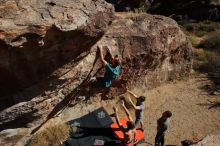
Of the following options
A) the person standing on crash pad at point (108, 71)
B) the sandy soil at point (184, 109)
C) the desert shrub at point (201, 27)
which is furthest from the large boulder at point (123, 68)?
the desert shrub at point (201, 27)

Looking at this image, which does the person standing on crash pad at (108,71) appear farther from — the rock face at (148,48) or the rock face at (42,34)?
the rock face at (42,34)

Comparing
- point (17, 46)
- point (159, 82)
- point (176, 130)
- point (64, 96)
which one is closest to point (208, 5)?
point (159, 82)

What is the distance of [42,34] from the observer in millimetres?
9367

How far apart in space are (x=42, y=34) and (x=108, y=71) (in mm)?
2526

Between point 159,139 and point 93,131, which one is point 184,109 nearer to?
point 159,139

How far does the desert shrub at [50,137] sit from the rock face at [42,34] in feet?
5.78

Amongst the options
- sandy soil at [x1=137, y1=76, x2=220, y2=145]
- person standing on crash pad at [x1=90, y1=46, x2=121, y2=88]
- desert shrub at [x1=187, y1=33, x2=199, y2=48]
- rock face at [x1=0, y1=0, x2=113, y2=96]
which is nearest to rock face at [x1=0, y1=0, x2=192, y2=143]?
rock face at [x1=0, y1=0, x2=113, y2=96]

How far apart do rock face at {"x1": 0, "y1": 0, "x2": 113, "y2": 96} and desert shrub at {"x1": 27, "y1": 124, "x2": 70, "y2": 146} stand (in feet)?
5.78

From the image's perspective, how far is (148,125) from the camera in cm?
1313

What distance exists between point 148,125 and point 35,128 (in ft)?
11.9

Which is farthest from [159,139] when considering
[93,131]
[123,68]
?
[123,68]

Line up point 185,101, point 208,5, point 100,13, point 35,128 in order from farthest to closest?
point 208,5 < point 185,101 < point 35,128 < point 100,13

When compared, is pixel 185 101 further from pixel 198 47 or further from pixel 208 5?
pixel 208 5

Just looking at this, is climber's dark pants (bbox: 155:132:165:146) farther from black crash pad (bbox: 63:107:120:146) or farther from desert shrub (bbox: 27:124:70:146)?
desert shrub (bbox: 27:124:70:146)
